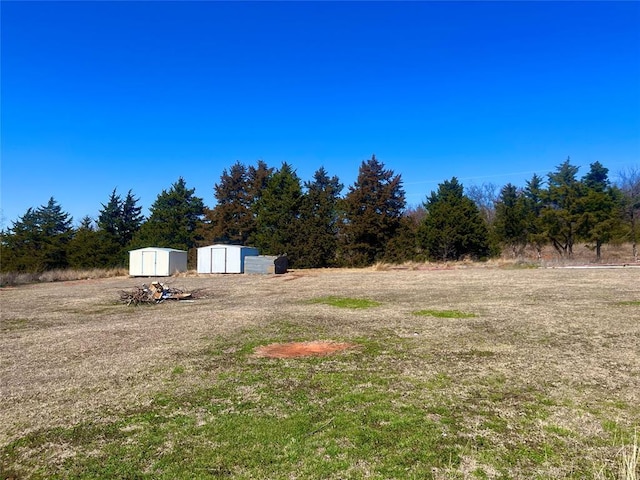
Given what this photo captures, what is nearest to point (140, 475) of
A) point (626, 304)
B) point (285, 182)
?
point (626, 304)

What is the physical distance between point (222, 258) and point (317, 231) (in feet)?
26.8

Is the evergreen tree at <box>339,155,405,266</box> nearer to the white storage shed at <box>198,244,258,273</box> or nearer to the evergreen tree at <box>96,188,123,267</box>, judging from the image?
the white storage shed at <box>198,244,258,273</box>

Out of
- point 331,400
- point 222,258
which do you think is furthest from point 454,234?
point 331,400

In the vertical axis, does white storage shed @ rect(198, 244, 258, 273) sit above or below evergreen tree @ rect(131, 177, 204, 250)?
below

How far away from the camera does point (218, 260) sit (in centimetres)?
2784

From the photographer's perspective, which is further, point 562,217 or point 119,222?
point 119,222

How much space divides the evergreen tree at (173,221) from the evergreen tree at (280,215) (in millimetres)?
7029

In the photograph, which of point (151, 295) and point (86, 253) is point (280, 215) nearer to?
point (86, 253)

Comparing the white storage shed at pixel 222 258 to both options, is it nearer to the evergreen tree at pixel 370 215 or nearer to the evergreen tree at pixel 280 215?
the evergreen tree at pixel 280 215

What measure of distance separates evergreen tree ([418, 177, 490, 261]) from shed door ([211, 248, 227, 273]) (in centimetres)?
1489

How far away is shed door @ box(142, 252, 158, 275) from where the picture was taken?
27453 millimetres

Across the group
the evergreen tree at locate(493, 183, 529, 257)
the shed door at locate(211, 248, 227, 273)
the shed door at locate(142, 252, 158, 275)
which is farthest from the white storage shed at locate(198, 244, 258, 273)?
the evergreen tree at locate(493, 183, 529, 257)

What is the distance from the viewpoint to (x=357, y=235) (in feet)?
107

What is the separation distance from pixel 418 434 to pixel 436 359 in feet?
6.99
